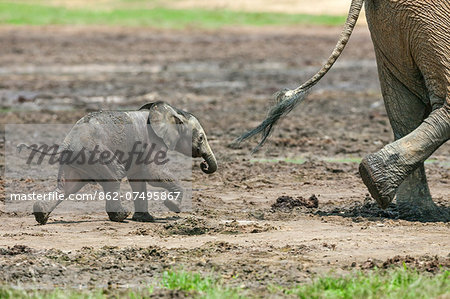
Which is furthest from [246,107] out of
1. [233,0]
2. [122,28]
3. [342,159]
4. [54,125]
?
[233,0]

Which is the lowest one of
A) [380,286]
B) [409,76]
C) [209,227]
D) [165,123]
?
[209,227]

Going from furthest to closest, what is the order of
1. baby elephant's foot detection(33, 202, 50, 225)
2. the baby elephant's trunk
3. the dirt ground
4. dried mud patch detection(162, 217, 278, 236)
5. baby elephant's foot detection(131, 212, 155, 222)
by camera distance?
the baby elephant's trunk < baby elephant's foot detection(131, 212, 155, 222) < baby elephant's foot detection(33, 202, 50, 225) < dried mud patch detection(162, 217, 278, 236) < the dirt ground

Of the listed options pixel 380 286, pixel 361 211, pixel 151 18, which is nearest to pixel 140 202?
pixel 361 211

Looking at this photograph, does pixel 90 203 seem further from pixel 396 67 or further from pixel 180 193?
pixel 396 67

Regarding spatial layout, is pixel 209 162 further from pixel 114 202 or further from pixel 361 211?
pixel 361 211

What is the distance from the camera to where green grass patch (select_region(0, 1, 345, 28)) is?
32500 mm

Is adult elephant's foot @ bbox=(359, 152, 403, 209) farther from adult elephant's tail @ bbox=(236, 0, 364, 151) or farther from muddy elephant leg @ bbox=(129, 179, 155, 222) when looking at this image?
muddy elephant leg @ bbox=(129, 179, 155, 222)

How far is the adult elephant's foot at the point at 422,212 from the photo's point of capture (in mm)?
8173

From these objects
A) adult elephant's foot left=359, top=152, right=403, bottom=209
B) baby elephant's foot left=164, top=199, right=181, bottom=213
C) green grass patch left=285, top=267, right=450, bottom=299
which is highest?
adult elephant's foot left=359, top=152, right=403, bottom=209

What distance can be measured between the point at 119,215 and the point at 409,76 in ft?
8.73

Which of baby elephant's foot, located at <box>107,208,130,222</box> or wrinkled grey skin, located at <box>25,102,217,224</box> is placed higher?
wrinkled grey skin, located at <box>25,102,217,224</box>

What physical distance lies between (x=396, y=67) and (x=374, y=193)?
113 centimetres

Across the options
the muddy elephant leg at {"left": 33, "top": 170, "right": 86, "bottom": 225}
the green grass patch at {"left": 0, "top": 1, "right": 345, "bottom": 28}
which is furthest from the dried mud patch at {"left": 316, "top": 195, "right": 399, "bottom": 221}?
the green grass patch at {"left": 0, "top": 1, "right": 345, "bottom": 28}

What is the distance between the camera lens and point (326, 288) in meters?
5.73
